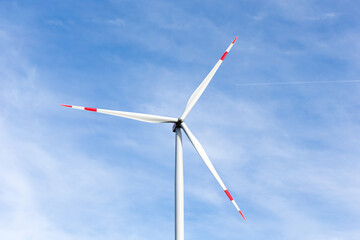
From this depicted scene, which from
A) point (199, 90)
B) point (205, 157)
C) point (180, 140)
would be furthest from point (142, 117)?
point (205, 157)

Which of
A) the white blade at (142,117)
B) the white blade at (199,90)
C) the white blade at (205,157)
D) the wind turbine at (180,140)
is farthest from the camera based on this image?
the white blade at (199,90)

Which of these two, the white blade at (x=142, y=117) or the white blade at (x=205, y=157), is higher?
the white blade at (x=142, y=117)

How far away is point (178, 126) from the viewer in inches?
1494

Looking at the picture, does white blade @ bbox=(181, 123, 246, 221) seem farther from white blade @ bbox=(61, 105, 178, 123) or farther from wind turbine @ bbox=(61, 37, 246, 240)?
white blade @ bbox=(61, 105, 178, 123)

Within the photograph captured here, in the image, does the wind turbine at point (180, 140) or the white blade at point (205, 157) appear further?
the white blade at point (205, 157)

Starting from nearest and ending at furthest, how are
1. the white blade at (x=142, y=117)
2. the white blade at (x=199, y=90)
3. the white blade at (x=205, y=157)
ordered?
1. the white blade at (x=142, y=117)
2. the white blade at (x=205, y=157)
3. the white blade at (x=199, y=90)

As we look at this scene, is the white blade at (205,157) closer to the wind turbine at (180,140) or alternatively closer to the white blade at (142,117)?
the wind turbine at (180,140)

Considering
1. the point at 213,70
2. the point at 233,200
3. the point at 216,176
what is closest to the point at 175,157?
the point at 216,176

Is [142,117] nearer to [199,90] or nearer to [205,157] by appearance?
[199,90]

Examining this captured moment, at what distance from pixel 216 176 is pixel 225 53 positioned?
46.3ft

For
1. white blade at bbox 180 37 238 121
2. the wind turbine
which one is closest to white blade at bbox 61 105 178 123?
the wind turbine

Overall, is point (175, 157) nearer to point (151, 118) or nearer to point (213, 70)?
point (151, 118)

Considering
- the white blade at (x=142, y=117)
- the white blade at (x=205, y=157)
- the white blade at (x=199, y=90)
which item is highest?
the white blade at (x=199, y=90)

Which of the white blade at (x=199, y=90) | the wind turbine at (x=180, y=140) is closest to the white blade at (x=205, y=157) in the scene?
the wind turbine at (x=180, y=140)
